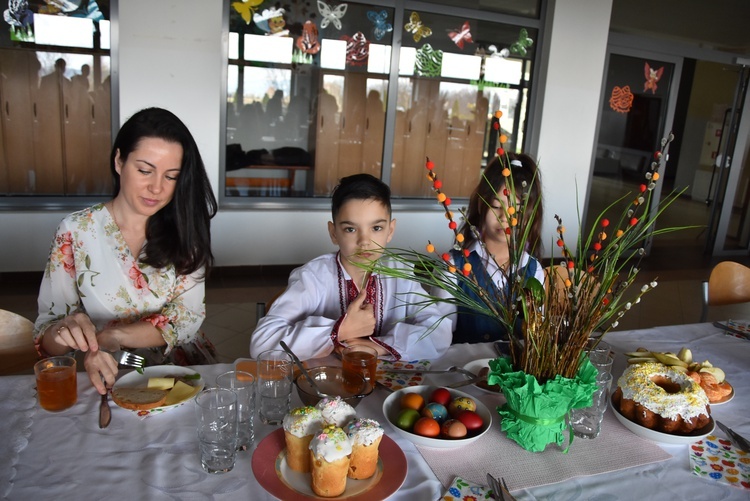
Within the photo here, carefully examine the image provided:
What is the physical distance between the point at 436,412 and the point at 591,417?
1.13 feet

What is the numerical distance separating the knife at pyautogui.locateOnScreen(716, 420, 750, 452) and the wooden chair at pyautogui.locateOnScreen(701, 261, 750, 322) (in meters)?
1.28

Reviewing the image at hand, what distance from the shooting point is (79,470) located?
3.53ft

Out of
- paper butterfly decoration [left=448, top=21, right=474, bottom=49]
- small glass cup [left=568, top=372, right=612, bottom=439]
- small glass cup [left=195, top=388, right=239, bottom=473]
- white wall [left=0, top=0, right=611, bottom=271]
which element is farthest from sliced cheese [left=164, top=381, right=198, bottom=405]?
paper butterfly decoration [left=448, top=21, right=474, bottom=49]

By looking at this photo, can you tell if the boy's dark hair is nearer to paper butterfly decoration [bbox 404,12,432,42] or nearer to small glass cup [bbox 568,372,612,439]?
small glass cup [bbox 568,372,612,439]

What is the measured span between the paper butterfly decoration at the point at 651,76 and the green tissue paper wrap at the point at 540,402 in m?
5.23

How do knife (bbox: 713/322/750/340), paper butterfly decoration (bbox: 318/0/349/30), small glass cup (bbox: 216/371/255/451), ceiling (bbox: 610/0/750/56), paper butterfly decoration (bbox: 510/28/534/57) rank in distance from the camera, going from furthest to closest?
ceiling (bbox: 610/0/750/56)
paper butterfly decoration (bbox: 510/28/534/57)
paper butterfly decoration (bbox: 318/0/349/30)
knife (bbox: 713/322/750/340)
small glass cup (bbox: 216/371/255/451)

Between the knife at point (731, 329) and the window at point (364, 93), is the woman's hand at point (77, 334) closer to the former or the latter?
the knife at point (731, 329)

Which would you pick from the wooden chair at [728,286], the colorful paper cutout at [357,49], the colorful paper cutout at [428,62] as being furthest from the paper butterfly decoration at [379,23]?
the wooden chair at [728,286]

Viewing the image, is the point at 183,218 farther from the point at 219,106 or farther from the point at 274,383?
the point at 219,106

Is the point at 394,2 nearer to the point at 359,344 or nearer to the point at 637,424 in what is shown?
the point at 359,344

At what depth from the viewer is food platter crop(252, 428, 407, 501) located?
3.41ft

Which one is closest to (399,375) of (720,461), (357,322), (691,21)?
(357,322)

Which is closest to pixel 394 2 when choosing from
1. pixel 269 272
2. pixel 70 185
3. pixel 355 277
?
pixel 269 272

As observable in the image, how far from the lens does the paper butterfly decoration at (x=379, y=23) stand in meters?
4.72
